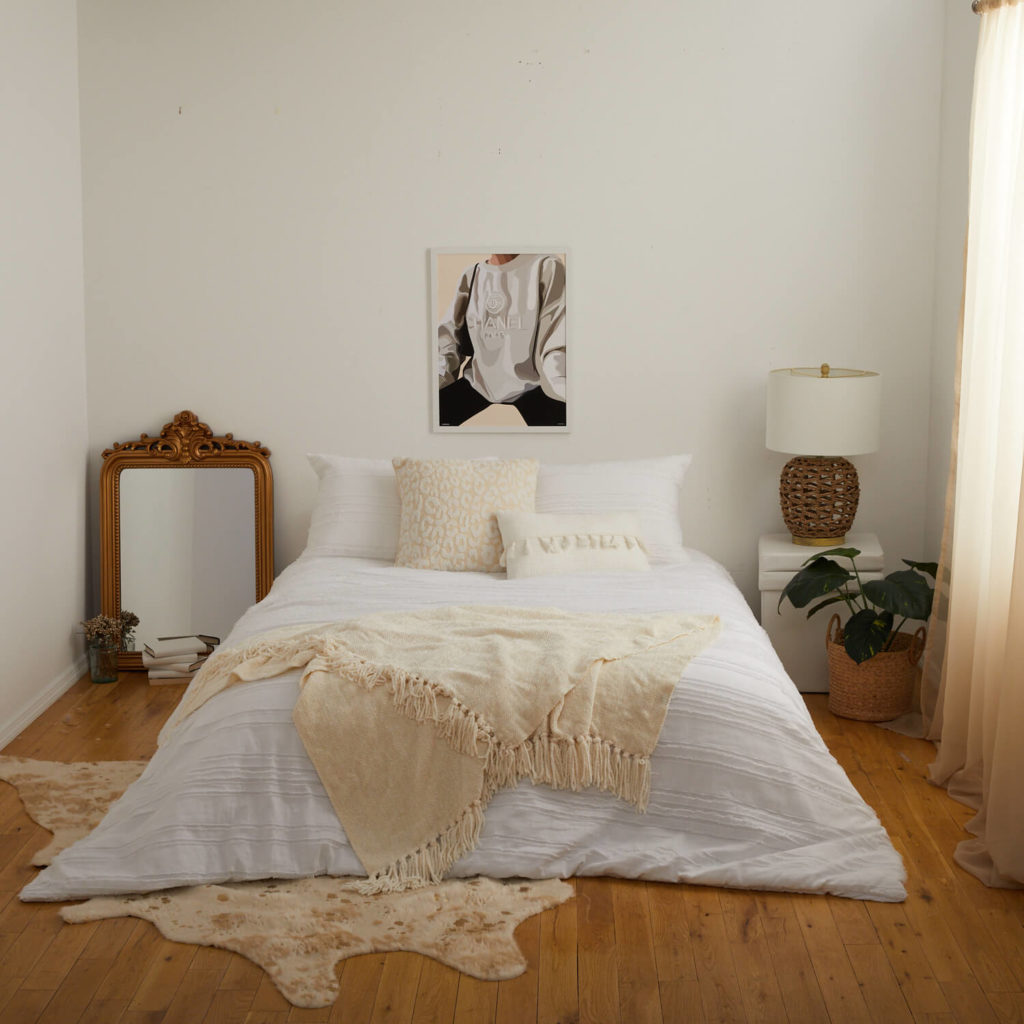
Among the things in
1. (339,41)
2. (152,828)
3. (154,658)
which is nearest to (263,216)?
(339,41)

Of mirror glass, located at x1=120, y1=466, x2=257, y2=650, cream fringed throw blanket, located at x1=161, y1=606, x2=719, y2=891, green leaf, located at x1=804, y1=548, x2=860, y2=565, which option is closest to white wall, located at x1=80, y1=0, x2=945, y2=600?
mirror glass, located at x1=120, y1=466, x2=257, y2=650

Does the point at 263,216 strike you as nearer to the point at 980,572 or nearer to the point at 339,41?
the point at 339,41

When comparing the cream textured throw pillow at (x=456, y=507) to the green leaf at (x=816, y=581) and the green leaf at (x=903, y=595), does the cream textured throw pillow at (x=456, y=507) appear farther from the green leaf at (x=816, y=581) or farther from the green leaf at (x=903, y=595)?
the green leaf at (x=903, y=595)

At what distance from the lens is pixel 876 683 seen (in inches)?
157

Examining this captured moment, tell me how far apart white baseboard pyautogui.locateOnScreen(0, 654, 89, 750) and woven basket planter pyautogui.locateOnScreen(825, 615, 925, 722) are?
110 inches

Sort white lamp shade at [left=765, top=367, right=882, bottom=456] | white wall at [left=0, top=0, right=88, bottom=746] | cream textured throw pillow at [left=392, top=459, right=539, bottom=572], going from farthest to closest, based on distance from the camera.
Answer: white lamp shade at [left=765, top=367, right=882, bottom=456]
cream textured throw pillow at [left=392, top=459, right=539, bottom=572]
white wall at [left=0, top=0, right=88, bottom=746]

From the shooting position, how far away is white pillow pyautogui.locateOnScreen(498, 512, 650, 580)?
3.85m

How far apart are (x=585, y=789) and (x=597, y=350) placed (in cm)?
215

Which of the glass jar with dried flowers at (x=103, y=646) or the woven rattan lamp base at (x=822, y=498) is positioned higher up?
the woven rattan lamp base at (x=822, y=498)

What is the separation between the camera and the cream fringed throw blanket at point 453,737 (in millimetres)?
2748

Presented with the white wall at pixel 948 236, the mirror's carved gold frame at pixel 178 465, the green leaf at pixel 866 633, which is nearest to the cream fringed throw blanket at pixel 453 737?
the green leaf at pixel 866 633

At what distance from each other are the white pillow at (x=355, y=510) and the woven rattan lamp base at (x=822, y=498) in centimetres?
146

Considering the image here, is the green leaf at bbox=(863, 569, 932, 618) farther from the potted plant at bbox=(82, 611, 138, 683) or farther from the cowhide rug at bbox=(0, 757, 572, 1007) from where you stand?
the potted plant at bbox=(82, 611, 138, 683)

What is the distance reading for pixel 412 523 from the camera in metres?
4.04
